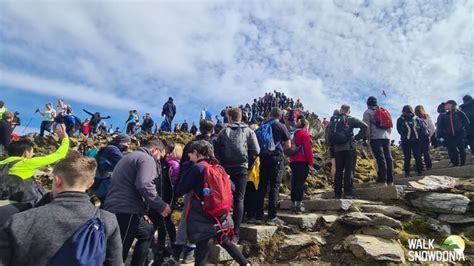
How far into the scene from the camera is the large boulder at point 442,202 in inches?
247

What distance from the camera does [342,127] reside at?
6.97 m

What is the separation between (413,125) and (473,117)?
87.0 inches

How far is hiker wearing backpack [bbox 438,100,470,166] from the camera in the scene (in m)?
8.59

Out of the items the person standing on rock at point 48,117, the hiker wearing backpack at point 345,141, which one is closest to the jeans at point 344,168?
the hiker wearing backpack at point 345,141

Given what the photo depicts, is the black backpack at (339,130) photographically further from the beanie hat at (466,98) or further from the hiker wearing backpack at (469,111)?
the beanie hat at (466,98)

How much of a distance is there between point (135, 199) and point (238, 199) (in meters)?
1.80

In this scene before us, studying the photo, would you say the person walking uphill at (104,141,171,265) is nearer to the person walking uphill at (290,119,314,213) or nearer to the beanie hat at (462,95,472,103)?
the person walking uphill at (290,119,314,213)

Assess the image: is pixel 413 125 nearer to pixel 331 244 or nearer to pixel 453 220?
pixel 453 220

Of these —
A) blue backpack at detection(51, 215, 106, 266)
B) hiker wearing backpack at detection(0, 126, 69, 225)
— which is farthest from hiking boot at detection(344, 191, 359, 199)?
blue backpack at detection(51, 215, 106, 266)

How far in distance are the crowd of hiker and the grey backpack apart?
2cm

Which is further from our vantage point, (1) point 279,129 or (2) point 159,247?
(1) point 279,129

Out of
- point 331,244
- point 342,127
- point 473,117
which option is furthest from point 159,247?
point 473,117

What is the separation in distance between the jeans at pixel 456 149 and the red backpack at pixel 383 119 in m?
2.71

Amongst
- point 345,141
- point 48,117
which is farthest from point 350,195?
point 48,117
